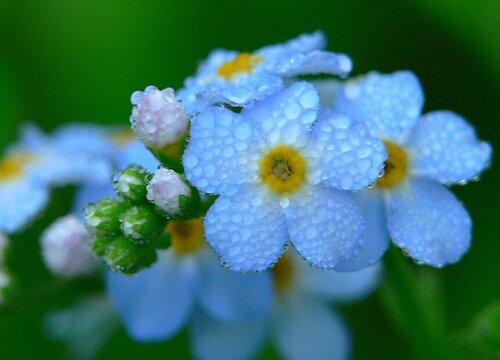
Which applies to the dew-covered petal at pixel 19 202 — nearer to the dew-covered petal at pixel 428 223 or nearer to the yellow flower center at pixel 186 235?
the yellow flower center at pixel 186 235

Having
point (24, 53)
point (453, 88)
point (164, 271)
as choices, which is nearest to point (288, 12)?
point (453, 88)

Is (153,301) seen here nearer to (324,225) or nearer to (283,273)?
(283,273)

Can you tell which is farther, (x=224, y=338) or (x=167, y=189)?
(x=224, y=338)

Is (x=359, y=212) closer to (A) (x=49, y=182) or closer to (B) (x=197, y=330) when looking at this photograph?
(B) (x=197, y=330)

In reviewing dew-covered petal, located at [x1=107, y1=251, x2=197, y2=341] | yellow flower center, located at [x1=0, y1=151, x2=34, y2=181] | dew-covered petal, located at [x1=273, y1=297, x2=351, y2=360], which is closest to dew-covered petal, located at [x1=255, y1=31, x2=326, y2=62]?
dew-covered petal, located at [x1=107, y1=251, x2=197, y2=341]

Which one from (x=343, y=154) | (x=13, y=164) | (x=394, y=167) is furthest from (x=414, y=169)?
(x=13, y=164)

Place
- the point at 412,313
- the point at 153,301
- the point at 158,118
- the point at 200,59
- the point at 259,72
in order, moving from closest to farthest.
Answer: the point at 158,118
the point at 259,72
the point at 412,313
the point at 153,301
the point at 200,59

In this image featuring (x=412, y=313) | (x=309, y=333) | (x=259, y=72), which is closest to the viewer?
(x=259, y=72)

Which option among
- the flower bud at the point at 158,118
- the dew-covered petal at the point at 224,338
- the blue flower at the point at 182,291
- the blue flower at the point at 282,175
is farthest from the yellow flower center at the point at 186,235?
the blue flower at the point at 282,175
